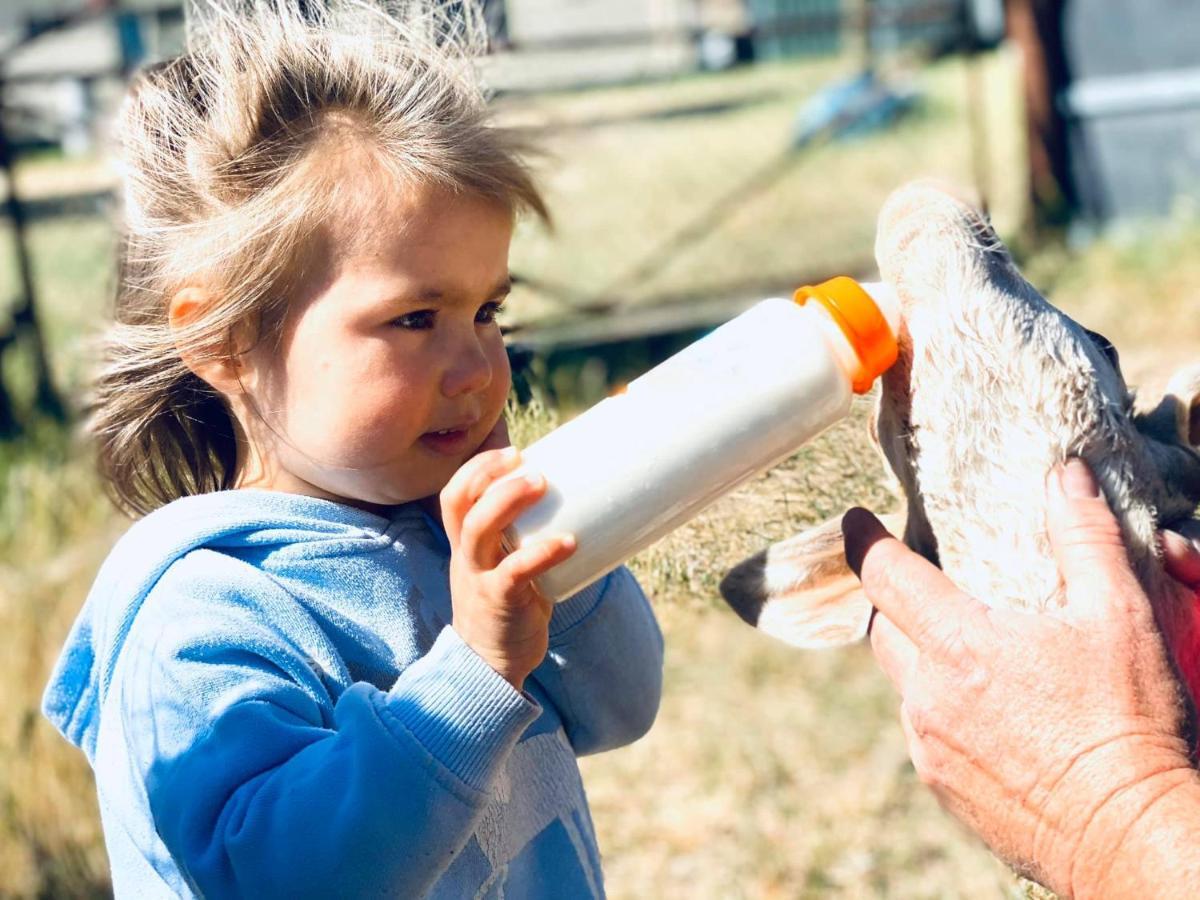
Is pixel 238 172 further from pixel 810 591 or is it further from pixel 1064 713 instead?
pixel 1064 713

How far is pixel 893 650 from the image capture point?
5.52 ft

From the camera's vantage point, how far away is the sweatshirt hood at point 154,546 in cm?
159

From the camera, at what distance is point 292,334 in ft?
5.41

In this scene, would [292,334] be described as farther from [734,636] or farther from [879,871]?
[734,636]

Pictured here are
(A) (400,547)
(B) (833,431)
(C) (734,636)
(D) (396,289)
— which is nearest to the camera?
(D) (396,289)

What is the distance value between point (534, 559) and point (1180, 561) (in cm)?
A: 76

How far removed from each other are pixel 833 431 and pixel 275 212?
2.76 feet

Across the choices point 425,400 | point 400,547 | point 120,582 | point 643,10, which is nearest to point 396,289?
point 425,400

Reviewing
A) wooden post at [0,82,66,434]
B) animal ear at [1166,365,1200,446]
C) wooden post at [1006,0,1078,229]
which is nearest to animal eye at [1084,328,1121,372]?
animal ear at [1166,365,1200,446]

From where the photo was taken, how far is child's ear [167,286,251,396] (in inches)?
66.7

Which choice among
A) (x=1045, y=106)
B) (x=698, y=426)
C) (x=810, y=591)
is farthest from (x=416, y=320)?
(x=1045, y=106)

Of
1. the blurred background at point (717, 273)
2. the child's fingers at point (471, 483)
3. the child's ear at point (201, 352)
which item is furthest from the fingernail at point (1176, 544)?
the child's ear at point (201, 352)

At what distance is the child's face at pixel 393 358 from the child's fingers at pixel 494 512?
0.80 feet

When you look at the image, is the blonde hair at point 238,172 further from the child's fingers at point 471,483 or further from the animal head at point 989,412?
the animal head at point 989,412
